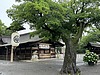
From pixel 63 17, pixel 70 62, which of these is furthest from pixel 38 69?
pixel 63 17

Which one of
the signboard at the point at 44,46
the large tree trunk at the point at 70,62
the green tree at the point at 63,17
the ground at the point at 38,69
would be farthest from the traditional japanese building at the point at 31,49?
the large tree trunk at the point at 70,62

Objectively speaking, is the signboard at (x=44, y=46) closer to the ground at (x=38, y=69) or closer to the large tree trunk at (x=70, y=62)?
the ground at (x=38, y=69)

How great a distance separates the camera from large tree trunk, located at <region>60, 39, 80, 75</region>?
1536 centimetres

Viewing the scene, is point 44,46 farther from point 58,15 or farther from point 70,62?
point 58,15

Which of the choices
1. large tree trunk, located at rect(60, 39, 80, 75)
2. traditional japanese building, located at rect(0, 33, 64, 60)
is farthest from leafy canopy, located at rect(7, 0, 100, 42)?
traditional japanese building, located at rect(0, 33, 64, 60)

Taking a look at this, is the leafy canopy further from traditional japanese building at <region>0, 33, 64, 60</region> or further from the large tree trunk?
traditional japanese building at <region>0, 33, 64, 60</region>

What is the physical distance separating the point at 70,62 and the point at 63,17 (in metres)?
3.45

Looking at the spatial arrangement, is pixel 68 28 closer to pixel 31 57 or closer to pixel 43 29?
pixel 43 29

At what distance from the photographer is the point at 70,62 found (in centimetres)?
1573

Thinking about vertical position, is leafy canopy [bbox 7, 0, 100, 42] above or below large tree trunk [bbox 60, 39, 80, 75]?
above

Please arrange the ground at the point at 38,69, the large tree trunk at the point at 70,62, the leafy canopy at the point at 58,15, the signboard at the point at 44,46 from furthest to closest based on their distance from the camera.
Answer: the signboard at the point at 44,46 → the large tree trunk at the point at 70,62 → the ground at the point at 38,69 → the leafy canopy at the point at 58,15

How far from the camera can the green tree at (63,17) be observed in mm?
14047

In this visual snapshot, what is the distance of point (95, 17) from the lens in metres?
16.3

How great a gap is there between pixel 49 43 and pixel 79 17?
1611cm
